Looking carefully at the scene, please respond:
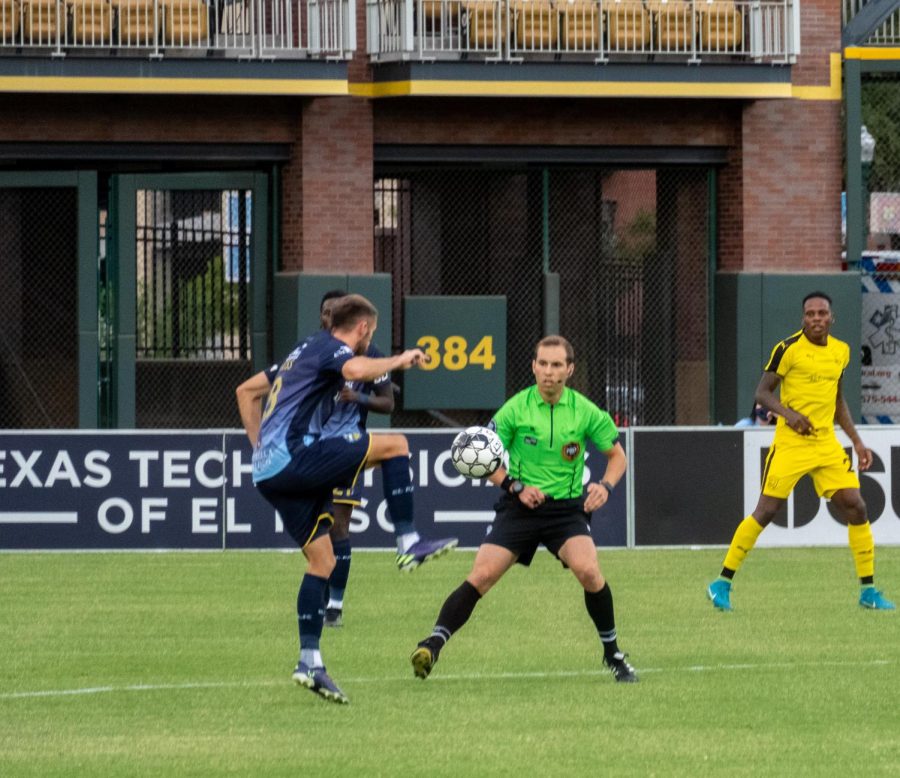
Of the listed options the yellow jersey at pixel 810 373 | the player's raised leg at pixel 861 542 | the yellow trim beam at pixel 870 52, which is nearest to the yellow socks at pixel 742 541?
the player's raised leg at pixel 861 542

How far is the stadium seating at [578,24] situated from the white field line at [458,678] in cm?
1550

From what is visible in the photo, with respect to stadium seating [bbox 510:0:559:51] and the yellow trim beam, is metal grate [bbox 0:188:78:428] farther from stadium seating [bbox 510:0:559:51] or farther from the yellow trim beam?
the yellow trim beam

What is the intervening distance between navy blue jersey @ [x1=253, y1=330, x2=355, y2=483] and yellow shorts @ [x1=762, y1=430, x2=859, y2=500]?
5002 mm

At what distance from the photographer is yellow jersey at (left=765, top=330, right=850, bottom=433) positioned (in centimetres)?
1390

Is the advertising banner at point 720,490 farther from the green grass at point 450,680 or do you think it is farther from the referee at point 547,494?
the referee at point 547,494

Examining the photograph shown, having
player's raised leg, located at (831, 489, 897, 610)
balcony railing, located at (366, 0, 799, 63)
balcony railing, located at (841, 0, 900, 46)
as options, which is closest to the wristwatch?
player's raised leg, located at (831, 489, 897, 610)

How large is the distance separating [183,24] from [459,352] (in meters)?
5.41

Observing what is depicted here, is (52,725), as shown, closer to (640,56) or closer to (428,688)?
(428,688)

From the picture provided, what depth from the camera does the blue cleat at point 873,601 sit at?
13.8m

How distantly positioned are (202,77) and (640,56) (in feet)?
18.1

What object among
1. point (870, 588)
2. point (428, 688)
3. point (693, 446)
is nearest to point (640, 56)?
point (693, 446)

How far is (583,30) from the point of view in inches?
1007

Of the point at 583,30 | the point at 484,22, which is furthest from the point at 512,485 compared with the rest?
the point at 583,30

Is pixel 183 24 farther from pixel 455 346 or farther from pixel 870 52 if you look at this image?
pixel 870 52
